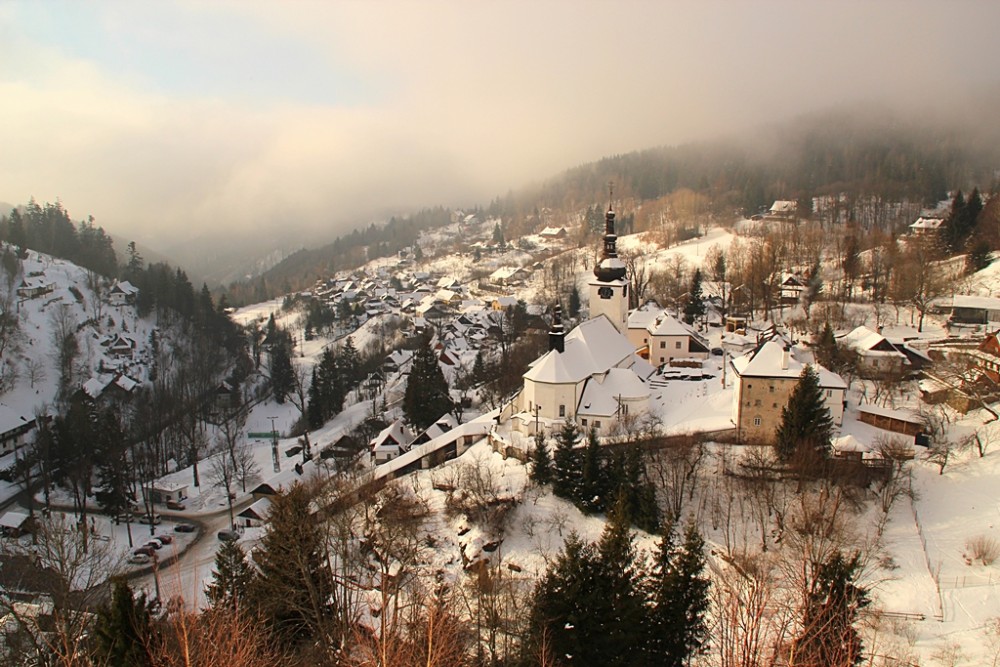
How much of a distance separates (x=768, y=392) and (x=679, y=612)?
47.2 feet

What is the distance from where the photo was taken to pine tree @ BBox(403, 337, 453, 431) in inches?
1506

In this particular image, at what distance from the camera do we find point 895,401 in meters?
30.9

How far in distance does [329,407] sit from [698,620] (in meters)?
38.3

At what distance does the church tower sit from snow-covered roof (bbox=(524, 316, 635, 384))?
2068 millimetres

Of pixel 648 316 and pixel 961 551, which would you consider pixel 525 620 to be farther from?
pixel 648 316

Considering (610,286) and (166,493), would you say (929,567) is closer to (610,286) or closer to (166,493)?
(610,286)

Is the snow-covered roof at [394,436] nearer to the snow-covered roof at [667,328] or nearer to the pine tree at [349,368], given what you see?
the snow-covered roof at [667,328]

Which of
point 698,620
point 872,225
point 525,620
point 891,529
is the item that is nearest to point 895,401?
point 891,529

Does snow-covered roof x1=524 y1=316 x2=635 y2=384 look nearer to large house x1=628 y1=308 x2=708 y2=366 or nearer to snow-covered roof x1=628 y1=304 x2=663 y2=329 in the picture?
large house x1=628 y1=308 x2=708 y2=366

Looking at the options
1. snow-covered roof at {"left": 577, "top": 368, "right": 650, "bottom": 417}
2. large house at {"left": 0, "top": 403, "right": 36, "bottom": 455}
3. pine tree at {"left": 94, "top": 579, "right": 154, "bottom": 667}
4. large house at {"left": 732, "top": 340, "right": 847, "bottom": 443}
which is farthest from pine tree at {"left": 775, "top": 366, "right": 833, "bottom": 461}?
large house at {"left": 0, "top": 403, "right": 36, "bottom": 455}

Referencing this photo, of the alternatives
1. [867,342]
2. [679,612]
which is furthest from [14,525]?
[867,342]

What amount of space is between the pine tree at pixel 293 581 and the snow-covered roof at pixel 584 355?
14.5 metres

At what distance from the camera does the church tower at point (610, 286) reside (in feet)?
124

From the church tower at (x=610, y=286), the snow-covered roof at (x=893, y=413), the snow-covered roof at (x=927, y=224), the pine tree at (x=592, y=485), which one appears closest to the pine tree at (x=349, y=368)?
the church tower at (x=610, y=286)
